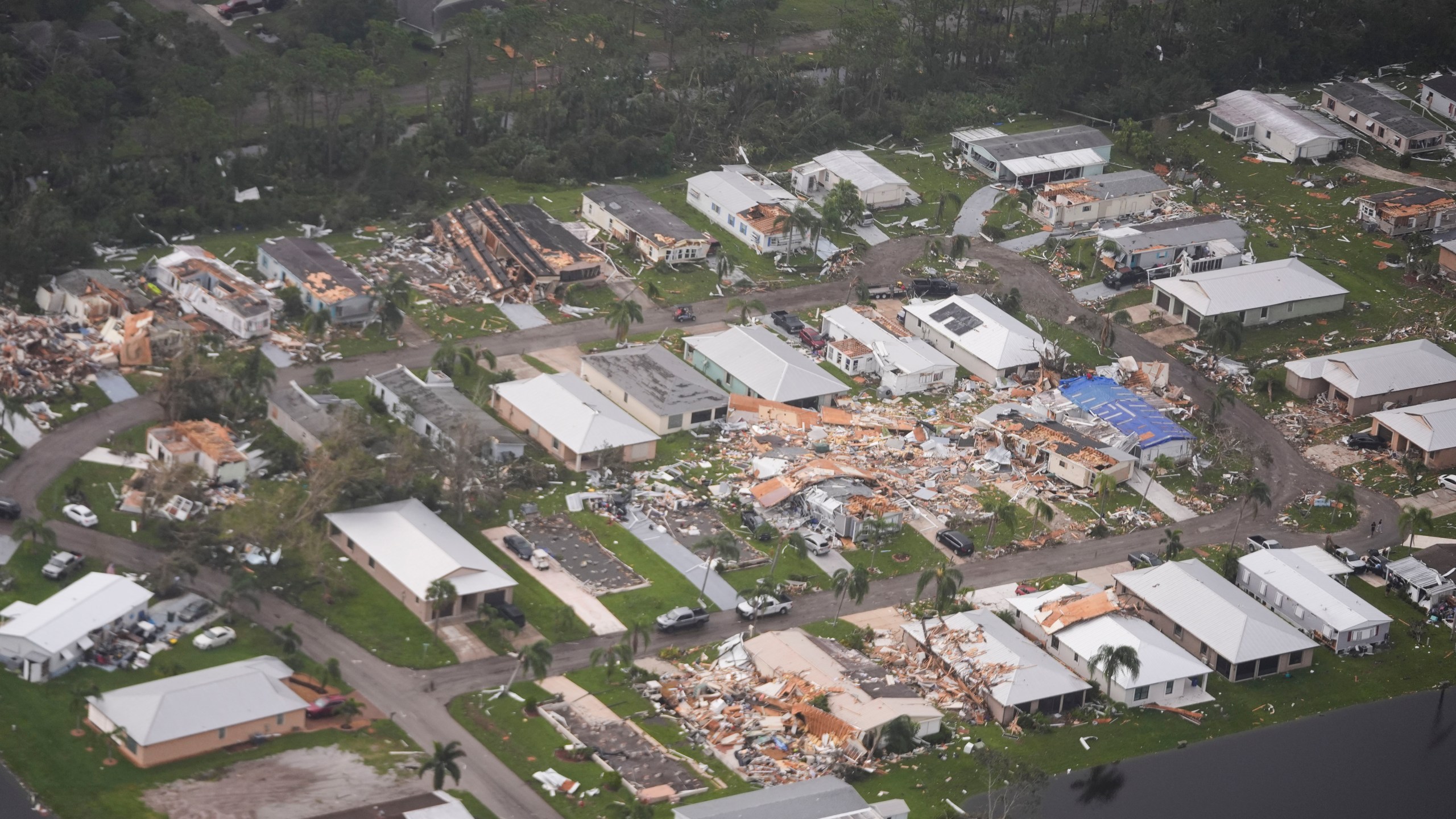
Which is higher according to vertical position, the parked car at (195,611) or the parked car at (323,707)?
the parked car at (195,611)

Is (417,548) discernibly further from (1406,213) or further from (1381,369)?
(1406,213)

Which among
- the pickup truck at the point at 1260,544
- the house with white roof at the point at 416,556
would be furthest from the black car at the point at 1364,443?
the house with white roof at the point at 416,556

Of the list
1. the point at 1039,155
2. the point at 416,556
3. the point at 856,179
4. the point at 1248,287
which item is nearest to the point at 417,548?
the point at 416,556

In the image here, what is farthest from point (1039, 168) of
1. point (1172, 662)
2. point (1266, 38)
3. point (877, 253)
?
point (1172, 662)

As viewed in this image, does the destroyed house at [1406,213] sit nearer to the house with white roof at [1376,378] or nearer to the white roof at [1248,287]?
the white roof at [1248,287]

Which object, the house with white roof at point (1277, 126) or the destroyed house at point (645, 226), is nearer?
Result: the destroyed house at point (645, 226)

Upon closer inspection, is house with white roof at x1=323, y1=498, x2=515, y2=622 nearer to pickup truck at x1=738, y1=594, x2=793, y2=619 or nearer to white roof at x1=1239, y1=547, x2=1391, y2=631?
pickup truck at x1=738, y1=594, x2=793, y2=619

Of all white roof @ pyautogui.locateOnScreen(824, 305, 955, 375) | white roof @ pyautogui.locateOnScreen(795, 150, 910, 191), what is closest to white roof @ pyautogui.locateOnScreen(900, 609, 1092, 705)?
white roof @ pyautogui.locateOnScreen(824, 305, 955, 375)
